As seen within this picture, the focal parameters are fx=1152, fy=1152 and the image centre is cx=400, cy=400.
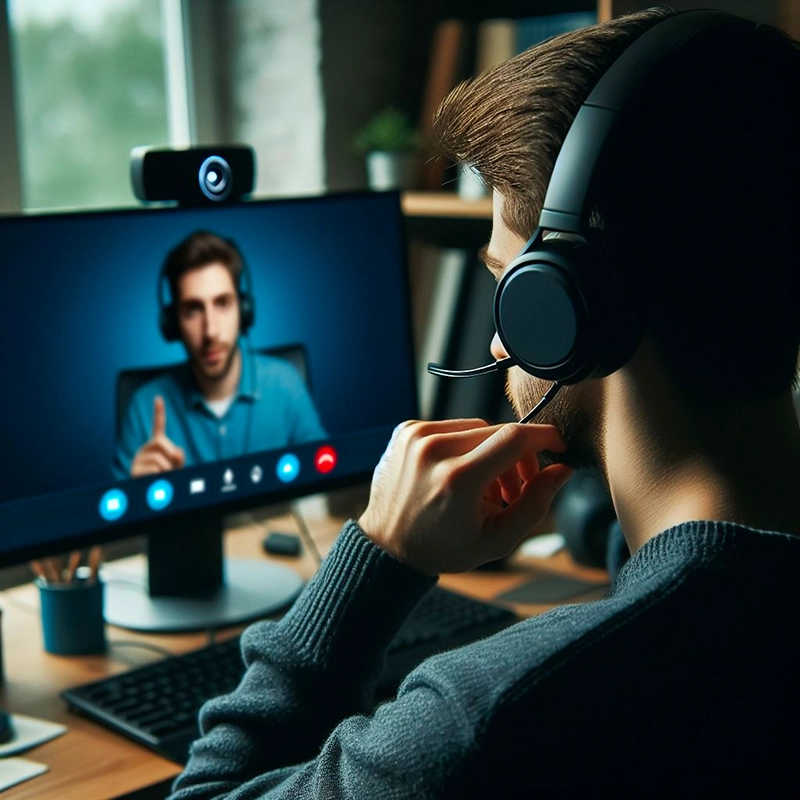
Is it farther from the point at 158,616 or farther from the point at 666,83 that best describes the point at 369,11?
the point at 666,83

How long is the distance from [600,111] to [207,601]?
38.5 inches

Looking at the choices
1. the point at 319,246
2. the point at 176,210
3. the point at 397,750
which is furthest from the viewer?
the point at 319,246

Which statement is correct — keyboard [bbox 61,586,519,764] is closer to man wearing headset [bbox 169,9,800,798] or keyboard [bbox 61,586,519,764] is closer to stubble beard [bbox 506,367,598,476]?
man wearing headset [bbox 169,9,800,798]

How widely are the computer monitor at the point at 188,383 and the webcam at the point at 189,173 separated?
0.08 feet

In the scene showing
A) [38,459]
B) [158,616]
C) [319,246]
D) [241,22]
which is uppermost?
[241,22]

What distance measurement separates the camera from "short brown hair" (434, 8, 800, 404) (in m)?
0.77

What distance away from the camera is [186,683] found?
1.25 metres

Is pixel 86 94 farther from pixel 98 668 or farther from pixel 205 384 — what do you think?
pixel 98 668

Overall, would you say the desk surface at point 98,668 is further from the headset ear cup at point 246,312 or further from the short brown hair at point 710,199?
the short brown hair at point 710,199

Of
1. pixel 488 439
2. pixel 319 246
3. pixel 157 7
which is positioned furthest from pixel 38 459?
pixel 157 7

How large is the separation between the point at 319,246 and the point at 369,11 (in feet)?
2.50

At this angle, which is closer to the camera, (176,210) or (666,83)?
(666,83)

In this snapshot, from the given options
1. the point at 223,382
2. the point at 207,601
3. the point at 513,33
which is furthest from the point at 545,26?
the point at 207,601

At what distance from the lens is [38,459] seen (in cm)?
133
